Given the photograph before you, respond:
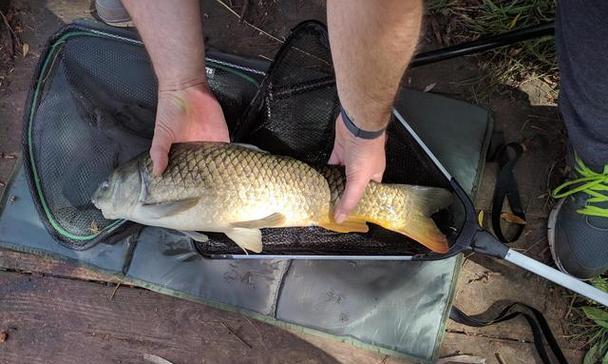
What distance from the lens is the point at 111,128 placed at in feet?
7.62

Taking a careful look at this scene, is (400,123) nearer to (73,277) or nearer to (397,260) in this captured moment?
(397,260)

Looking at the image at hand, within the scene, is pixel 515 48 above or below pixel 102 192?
above

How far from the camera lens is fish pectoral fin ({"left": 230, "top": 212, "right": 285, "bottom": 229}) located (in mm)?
1915

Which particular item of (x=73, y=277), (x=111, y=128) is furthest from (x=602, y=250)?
(x=73, y=277)

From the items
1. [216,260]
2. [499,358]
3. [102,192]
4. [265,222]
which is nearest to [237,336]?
[216,260]

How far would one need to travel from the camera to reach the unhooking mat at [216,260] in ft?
7.36

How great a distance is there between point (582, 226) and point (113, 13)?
2170mm

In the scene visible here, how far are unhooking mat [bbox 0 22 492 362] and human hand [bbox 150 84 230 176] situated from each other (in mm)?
Result: 234

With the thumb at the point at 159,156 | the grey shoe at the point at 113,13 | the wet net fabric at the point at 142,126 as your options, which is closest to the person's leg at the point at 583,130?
the wet net fabric at the point at 142,126

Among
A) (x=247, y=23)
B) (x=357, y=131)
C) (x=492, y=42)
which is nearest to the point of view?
(x=357, y=131)

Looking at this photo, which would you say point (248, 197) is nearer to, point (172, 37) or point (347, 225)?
point (347, 225)

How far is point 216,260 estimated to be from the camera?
7.62ft

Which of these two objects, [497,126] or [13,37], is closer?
[497,126]

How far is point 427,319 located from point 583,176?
798 mm
